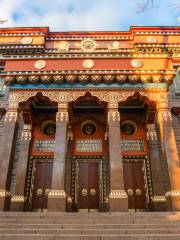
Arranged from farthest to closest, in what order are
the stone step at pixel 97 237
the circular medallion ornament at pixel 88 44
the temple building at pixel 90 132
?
the circular medallion ornament at pixel 88 44
the temple building at pixel 90 132
the stone step at pixel 97 237

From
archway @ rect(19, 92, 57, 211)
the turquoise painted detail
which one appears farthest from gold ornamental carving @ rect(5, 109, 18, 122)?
the turquoise painted detail

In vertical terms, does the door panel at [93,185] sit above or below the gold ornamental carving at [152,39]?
below

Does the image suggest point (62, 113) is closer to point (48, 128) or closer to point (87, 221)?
point (48, 128)

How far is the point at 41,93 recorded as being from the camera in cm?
1192

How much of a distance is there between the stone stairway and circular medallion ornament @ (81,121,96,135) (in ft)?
20.3

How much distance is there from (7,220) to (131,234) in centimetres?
375

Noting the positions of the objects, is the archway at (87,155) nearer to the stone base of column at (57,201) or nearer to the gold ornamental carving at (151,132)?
the gold ornamental carving at (151,132)

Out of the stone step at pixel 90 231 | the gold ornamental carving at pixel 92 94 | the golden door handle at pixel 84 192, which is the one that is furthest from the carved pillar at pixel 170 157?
the golden door handle at pixel 84 192

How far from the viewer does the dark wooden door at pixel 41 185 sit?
12.6 metres

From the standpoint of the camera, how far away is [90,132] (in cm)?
1401

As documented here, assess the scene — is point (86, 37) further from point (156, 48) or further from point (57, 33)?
point (156, 48)

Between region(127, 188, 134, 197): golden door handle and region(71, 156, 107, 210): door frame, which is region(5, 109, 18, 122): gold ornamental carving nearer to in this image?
region(71, 156, 107, 210): door frame

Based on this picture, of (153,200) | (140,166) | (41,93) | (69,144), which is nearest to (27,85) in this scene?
(41,93)

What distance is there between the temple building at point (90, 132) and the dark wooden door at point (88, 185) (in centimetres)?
5
